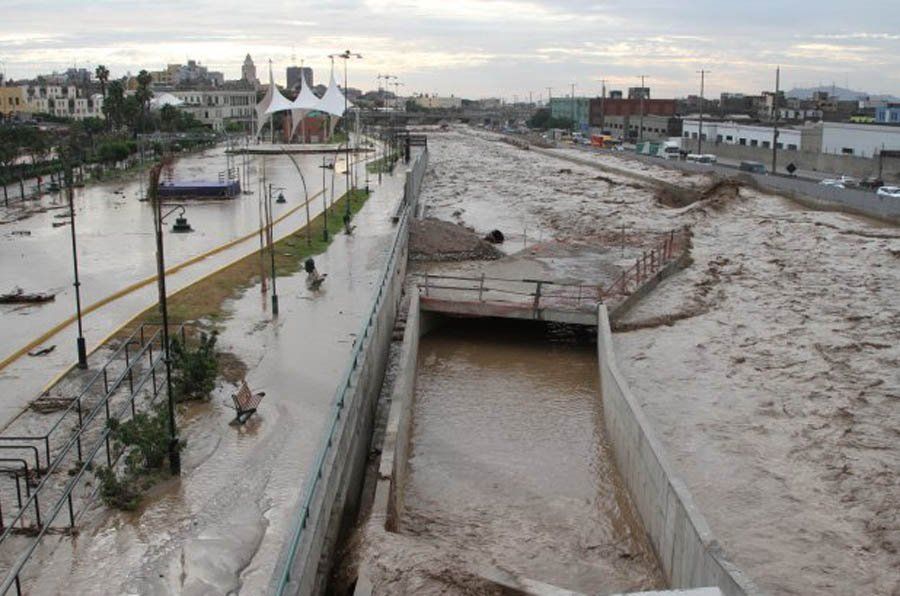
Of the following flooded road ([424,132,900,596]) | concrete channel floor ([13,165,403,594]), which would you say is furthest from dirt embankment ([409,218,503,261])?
concrete channel floor ([13,165,403,594])

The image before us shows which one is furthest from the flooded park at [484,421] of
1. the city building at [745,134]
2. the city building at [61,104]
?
the city building at [61,104]

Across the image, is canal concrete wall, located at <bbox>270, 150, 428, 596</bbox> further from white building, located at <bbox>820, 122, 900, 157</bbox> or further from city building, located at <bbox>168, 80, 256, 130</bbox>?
city building, located at <bbox>168, 80, 256, 130</bbox>

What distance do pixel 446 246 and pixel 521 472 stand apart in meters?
19.7

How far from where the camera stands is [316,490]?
461 inches

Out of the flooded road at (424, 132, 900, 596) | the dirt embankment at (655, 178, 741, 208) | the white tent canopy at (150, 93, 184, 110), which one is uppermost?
the white tent canopy at (150, 93, 184, 110)

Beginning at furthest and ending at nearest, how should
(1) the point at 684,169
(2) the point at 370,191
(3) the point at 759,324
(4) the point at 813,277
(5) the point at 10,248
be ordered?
(1) the point at 684,169
(2) the point at 370,191
(5) the point at 10,248
(4) the point at 813,277
(3) the point at 759,324

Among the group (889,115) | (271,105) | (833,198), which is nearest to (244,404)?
(833,198)

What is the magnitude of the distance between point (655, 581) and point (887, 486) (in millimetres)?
4981

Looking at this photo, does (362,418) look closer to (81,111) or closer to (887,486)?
(887,486)

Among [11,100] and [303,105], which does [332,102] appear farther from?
[11,100]

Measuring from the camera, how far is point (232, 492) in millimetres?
13758

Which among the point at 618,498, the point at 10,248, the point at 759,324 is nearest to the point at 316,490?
the point at 618,498

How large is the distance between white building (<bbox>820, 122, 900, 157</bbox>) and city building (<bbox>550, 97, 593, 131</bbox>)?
87.8 metres

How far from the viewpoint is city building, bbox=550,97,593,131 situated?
163625 millimetres
